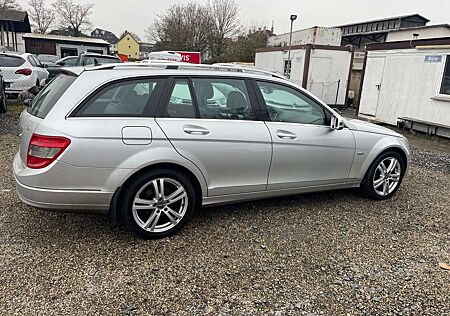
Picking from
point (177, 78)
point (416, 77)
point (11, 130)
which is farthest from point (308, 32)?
point (177, 78)

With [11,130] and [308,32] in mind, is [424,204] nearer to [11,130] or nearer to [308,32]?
[11,130]

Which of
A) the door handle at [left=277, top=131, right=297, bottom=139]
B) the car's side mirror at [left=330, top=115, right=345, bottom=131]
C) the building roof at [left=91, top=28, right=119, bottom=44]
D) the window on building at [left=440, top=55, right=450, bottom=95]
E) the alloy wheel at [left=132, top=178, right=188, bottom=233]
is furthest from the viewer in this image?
the building roof at [left=91, top=28, right=119, bottom=44]

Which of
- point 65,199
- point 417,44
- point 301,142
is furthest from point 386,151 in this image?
point 417,44

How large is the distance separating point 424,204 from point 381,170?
28.0 inches

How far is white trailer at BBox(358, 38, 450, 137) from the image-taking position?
899 centimetres

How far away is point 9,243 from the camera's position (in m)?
3.09

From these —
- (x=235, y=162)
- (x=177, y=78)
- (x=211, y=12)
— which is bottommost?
(x=235, y=162)

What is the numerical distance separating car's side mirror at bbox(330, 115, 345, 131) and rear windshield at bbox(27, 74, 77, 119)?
106 inches

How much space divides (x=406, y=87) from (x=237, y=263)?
363 inches

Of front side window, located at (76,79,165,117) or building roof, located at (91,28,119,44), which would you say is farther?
building roof, located at (91,28,119,44)

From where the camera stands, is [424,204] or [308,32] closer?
[424,204]

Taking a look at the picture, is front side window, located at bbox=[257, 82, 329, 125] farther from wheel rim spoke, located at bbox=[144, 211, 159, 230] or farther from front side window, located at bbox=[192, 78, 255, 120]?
wheel rim spoke, located at bbox=[144, 211, 159, 230]

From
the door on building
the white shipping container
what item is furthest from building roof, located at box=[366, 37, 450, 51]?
the white shipping container

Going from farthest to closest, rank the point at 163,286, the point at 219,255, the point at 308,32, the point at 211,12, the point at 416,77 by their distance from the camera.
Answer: the point at 211,12 → the point at 308,32 → the point at 416,77 → the point at 219,255 → the point at 163,286
